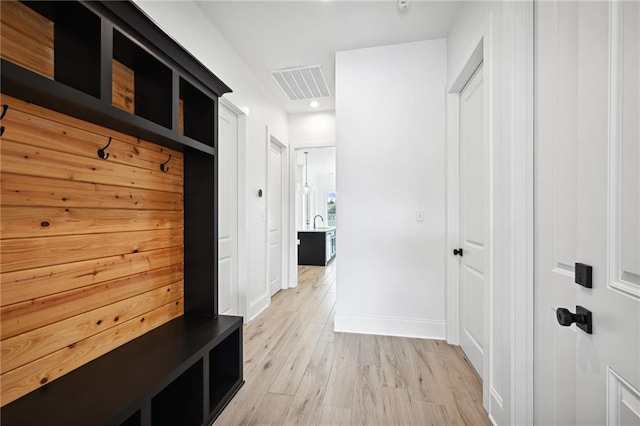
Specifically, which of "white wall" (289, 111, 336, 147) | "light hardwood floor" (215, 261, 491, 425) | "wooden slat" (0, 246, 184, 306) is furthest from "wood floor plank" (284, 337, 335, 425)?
"white wall" (289, 111, 336, 147)

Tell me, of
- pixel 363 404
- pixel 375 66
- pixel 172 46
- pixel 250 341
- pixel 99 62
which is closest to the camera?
pixel 99 62

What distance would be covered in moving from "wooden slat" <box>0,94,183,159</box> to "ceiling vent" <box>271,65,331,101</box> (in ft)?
6.39

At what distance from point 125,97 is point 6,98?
578 millimetres

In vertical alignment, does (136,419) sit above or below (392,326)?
above

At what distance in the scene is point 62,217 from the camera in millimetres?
1216

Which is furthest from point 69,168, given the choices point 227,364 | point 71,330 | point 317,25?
point 317,25

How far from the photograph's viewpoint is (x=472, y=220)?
2.09m

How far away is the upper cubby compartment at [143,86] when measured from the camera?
4.85 ft

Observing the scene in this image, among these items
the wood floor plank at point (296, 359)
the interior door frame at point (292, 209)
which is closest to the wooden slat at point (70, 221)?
the wood floor plank at point (296, 359)

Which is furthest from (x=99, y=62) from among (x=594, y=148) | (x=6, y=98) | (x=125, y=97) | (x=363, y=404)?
(x=363, y=404)

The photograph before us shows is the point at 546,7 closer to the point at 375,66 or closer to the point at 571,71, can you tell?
the point at 571,71

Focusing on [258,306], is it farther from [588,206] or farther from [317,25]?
[588,206]

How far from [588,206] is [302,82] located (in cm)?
314

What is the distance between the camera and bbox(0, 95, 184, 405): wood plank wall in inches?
41.6
